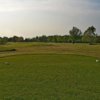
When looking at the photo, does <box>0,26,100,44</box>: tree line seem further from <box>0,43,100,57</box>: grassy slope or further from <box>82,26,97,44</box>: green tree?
<box>0,43,100,57</box>: grassy slope

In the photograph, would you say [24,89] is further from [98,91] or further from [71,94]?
[98,91]

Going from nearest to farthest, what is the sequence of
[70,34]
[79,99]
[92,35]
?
1. [79,99]
2. [92,35]
3. [70,34]

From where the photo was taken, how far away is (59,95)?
14.5 metres

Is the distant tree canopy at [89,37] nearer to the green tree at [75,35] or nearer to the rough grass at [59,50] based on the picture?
the green tree at [75,35]

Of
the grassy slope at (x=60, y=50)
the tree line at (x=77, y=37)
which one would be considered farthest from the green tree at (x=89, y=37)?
the grassy slope at (x=60, y=50)

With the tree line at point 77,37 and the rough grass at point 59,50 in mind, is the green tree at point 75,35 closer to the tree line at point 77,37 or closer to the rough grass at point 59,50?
the tree line at point 77,37

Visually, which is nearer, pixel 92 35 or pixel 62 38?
pixel 92 35

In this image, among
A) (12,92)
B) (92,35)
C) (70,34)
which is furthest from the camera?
(70,34)

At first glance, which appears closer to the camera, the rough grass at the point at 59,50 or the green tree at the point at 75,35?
the rough grass at the point at 59,50

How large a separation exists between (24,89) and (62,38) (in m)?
174

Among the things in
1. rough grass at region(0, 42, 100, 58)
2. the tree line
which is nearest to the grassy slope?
rough grass at region(0, 42, 100, 58)

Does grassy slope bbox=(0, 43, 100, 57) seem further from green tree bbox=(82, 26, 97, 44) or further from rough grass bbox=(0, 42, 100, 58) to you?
green tree bbox=(82, 26, 97, 44)

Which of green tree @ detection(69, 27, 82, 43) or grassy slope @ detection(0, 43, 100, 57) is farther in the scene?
green tree @ detection(69, 27, 82, 43)

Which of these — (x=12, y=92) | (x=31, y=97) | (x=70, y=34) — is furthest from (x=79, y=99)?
(x=70, y=34)
